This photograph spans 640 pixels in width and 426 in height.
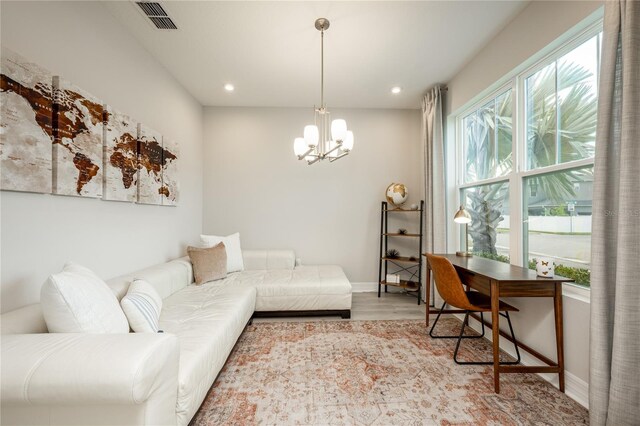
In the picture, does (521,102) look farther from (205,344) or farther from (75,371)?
(75,371)

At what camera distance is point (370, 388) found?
6.32 ft

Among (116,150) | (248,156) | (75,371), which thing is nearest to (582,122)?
(75,371)

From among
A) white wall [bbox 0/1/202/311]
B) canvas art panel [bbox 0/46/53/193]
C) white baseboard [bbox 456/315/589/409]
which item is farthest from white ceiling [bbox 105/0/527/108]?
white baseboard [bbox 456/315/589/409]

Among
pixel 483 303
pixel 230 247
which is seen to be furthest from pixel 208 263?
pixel 483 303

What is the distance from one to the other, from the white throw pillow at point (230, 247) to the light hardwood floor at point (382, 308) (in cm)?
75

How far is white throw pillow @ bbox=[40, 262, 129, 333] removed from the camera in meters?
1.28

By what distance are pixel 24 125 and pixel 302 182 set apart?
3.10 m

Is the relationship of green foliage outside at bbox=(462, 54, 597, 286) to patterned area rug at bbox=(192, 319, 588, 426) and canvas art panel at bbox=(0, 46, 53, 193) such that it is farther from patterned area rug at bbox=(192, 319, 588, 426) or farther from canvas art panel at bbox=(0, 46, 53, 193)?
canvas art panel at bbox=(0, 46, 53, 193)

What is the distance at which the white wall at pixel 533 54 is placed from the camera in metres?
1.83

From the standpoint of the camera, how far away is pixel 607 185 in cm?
154

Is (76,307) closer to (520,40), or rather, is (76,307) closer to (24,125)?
(24,125)

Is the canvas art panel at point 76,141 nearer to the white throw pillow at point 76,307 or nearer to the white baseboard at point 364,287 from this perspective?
the white throw pillow at point 76,307

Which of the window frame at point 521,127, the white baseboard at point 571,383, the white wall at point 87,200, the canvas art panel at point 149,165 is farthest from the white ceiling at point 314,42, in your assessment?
the white baseboard at point 571,383

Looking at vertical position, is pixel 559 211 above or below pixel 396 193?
below
